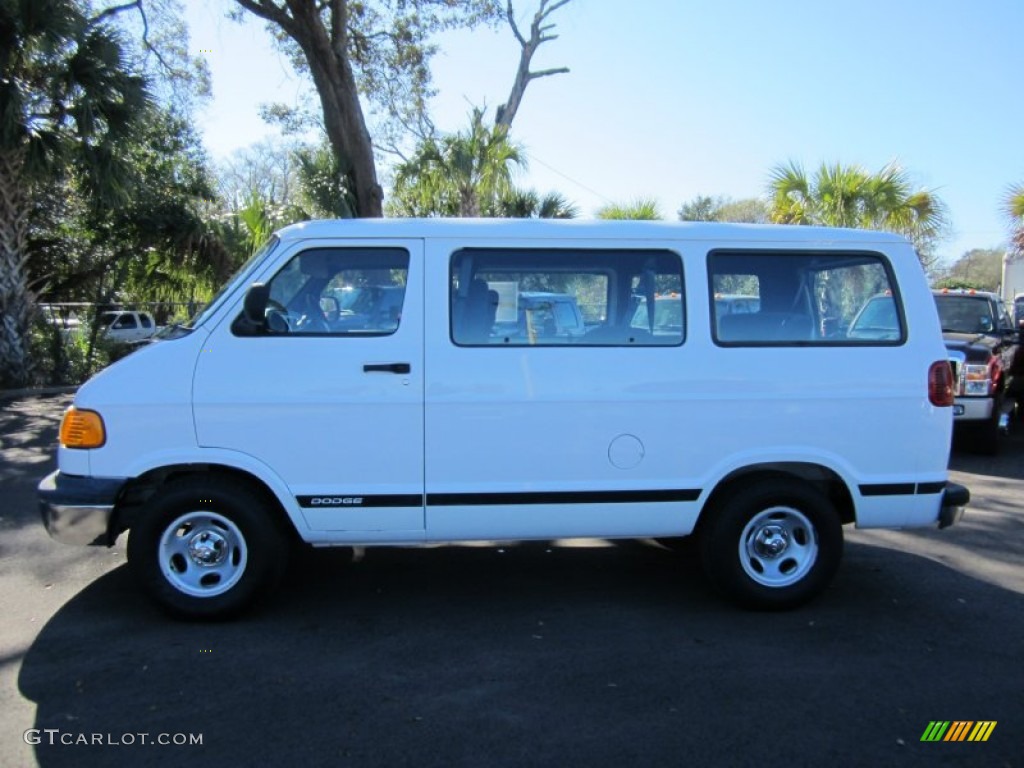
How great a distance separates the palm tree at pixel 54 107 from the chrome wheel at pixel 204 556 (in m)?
10.8

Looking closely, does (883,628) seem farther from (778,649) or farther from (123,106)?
(123,106)

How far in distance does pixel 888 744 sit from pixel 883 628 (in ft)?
4.31

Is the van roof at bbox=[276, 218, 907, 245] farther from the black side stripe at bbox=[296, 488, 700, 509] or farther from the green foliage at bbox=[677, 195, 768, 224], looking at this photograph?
the green foliage at bbox=[677, 195, 768, 224]

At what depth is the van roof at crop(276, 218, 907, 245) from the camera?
4.49m

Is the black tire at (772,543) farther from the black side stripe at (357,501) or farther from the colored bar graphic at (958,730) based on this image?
the black side stripe at (357,501)

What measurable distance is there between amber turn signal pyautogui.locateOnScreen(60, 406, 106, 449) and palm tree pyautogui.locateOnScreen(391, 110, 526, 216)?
516 inches

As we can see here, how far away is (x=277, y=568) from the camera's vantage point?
4434 mm

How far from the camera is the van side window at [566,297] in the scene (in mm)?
4480

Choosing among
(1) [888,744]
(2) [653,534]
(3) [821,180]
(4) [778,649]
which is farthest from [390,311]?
(3) [821,180]

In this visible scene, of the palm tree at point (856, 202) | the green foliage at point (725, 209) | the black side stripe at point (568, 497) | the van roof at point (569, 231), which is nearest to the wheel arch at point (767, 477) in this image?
the black side stripe at point (568, 497)

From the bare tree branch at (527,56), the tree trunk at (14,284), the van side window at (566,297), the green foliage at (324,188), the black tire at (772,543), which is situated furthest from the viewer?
the bare tree branch at (527,56)

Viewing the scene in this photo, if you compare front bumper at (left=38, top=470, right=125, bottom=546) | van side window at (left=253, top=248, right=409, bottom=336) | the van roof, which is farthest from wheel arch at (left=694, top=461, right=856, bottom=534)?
front bumper at (left=38, top=470, right=125, bottom=546)

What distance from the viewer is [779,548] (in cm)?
471

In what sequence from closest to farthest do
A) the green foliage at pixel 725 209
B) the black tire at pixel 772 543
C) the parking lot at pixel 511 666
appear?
1. the parking lot at pixel 511 666
2. the black tire at pixel 772 543
3. the green foliage at pixel 725 209
